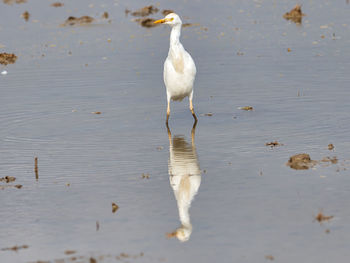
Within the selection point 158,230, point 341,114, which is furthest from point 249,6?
point 158,230

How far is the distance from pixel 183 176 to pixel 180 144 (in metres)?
2.28

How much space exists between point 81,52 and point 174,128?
1018 cm

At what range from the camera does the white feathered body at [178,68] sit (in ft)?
52.0

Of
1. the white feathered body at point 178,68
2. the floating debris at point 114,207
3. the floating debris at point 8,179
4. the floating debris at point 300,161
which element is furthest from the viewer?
the white feathered body at point 178,68

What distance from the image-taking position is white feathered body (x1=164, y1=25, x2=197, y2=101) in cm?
1584

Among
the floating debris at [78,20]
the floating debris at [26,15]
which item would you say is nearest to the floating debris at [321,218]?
the floating debris at [78,20]

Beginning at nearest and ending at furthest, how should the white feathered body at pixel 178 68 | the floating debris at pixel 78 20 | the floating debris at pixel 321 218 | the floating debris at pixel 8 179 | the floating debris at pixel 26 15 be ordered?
the floating debris at pixel 321 218 < the floating debris at pixel 8 179 < the white feathered body at pixel 178 68 < the floating debris at pixel 78 20 < the floating debris at pixel 26 15

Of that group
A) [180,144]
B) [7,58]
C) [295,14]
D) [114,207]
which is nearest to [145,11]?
[295,14]

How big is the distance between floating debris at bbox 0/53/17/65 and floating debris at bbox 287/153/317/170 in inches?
543

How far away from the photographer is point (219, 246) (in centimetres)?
935

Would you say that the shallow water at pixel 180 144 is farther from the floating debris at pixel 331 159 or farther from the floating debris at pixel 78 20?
the floating debris at pixel 78 20

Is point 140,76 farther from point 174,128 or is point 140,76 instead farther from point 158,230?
point 158,230

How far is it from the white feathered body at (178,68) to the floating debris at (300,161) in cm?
403

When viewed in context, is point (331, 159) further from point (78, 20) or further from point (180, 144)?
point (78, 20)
